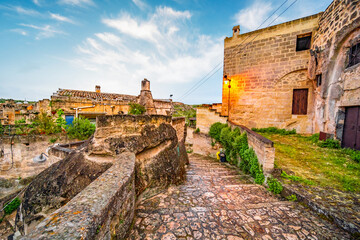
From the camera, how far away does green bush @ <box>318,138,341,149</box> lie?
6.09 metres

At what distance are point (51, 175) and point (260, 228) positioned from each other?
4.65m

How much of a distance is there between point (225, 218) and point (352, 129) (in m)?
6.89

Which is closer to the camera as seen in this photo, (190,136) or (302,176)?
(302,176)

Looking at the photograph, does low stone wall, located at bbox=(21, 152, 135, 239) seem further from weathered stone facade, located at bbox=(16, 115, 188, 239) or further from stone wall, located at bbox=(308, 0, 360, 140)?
stone wall, located at bbox=(308, 0, 360, 140)

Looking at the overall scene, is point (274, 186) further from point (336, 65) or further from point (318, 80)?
point (318, 80)

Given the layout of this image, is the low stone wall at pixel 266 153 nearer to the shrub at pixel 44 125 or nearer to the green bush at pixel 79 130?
the green bush at pixel 79 130

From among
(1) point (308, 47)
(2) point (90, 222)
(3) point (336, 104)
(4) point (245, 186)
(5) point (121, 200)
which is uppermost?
(1) point (308, 47)

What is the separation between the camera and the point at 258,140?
479cm

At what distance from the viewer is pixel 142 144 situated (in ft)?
→ 11.9

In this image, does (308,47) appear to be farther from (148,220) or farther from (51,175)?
(51,175)

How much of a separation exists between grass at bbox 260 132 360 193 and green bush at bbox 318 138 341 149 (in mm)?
207

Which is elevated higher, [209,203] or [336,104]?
[336,104]

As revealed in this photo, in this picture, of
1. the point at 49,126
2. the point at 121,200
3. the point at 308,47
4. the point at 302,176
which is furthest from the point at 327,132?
the point at 49,126

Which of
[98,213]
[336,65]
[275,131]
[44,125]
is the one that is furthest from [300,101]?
[44,125]
